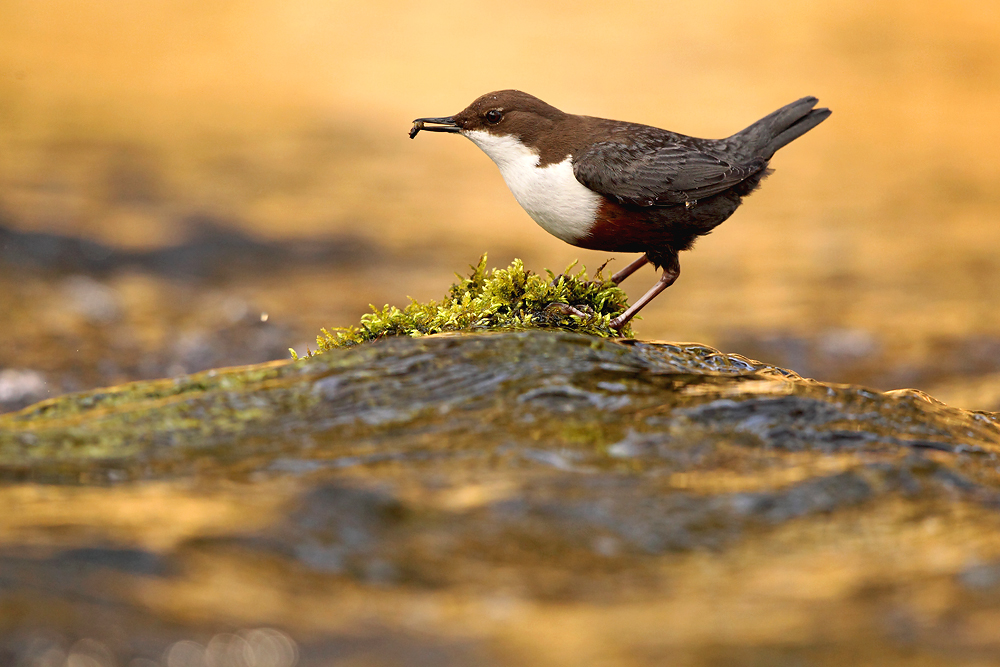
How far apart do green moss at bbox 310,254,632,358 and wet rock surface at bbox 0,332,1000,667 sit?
400mm

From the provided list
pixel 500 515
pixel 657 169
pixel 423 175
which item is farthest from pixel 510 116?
pixel 423 175

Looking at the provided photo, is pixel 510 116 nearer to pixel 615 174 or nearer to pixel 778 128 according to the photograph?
pixel 615 174

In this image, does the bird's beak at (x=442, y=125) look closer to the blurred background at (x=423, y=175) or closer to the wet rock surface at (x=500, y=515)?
the wet rock surface at (x=500, y=515)

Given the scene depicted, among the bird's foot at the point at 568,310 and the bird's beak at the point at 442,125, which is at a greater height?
the bird's beak at the point at 442,125

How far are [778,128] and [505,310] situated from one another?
1.94 meters

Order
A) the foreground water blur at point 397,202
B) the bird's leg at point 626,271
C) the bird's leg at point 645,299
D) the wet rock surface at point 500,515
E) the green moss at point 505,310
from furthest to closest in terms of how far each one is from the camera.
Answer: the bird's leg at point 626,271 < the bird's leg at point 645,299 < the green moss at point 505,310 < the foreground water blur at point 397,202 < the wet rock surface at point 500,515

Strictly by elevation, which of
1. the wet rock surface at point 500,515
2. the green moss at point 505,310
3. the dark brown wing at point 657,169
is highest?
the dark brown wing at point 657,169

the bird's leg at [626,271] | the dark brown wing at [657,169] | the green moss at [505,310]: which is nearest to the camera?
the green moss at [505,310]

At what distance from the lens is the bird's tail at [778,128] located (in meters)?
4.65

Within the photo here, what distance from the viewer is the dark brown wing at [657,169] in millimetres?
4121

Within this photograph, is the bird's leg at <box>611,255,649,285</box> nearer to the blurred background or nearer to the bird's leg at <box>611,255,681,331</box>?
the bird's leg at <box>611,255,681,331</box>

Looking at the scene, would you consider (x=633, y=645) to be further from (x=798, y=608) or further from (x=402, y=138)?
(x=402, y=138)

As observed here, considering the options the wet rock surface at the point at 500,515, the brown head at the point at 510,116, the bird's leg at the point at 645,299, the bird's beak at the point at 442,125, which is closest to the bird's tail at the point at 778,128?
the bird's leg at the point at 645,299

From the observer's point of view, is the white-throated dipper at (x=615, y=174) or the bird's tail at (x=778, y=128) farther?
the bird's tail at (x=778, y=128)
